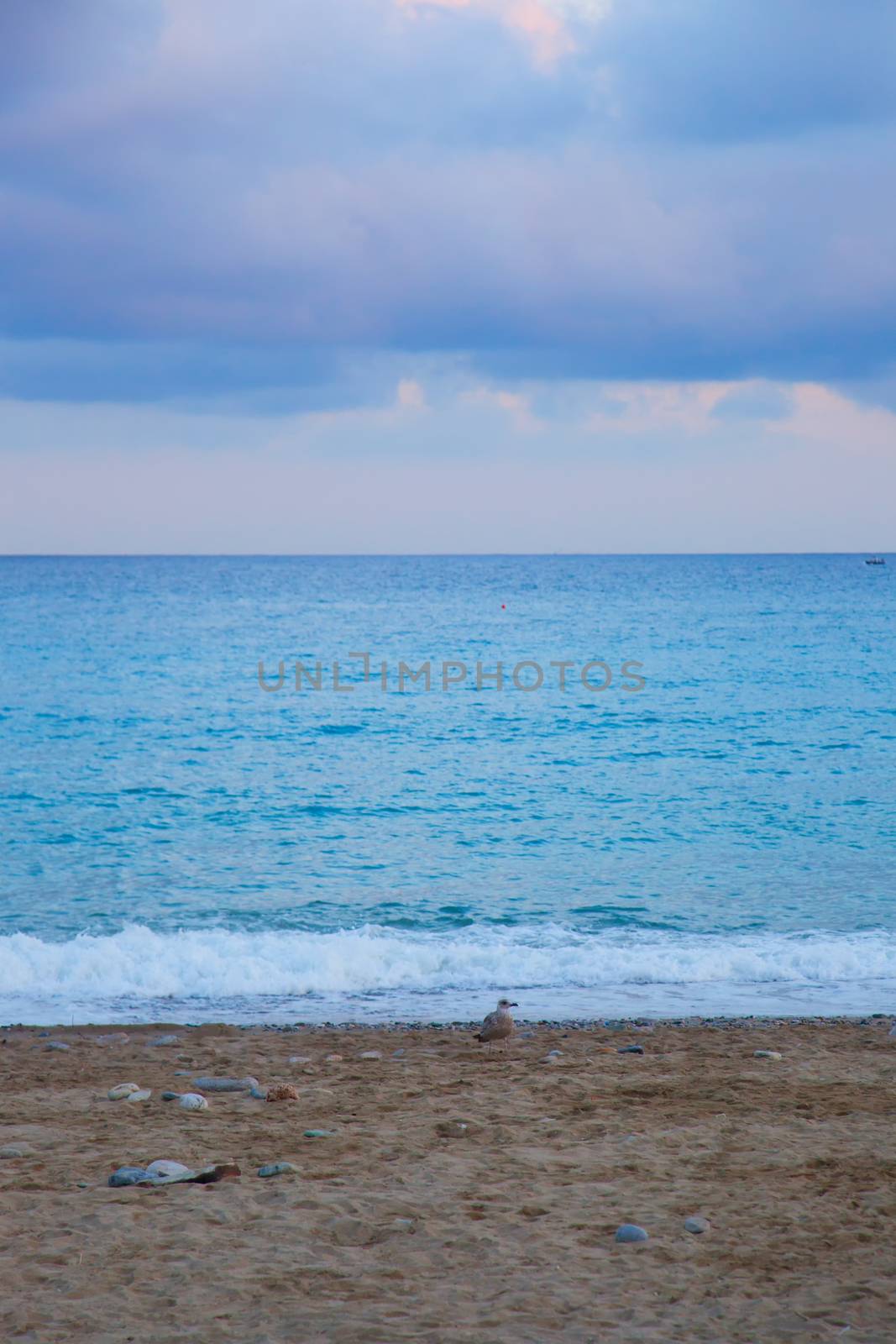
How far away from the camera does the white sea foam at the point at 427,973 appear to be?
555 inches

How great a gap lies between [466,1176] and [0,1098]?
462 centimetres

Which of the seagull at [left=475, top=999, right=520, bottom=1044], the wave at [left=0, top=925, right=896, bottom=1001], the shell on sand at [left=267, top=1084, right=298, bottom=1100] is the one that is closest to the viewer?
the shell on sand at [left=267, top=1084, right=298, bottom=1100]

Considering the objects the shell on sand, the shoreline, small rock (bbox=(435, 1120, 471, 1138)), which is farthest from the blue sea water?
small rock (bbox=(435, 1120, 471, 1138))

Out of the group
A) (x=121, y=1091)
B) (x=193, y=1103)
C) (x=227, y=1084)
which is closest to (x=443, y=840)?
(x=227, y=1084)

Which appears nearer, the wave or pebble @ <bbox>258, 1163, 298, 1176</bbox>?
pebble @ <bbox>258, 1163, 298, 1176</bbox>

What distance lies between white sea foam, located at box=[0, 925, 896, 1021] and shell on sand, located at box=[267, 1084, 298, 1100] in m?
3.76

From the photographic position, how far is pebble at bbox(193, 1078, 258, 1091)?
10273 mm

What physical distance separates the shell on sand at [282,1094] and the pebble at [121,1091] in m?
1.25

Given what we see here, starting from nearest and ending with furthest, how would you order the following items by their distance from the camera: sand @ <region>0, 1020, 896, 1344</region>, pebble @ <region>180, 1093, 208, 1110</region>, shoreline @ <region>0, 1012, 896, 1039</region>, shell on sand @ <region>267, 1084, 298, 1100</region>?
sand @ <region>0, 1020, 896, 1344</region>
pebble @ <region>180, 1093, 208, 1110</region>
shell on sand @ <region>267, 1084, 298, 1100</region>
shoreline @ <region>0, 1012, 896, 1039</region>

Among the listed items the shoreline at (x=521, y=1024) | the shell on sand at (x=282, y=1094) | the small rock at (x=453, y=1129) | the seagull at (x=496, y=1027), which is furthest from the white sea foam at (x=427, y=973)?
the small rock at (x=453, y=1129)

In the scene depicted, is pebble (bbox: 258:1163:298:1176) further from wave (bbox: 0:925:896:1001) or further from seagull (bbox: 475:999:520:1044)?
wave (bbox: 0:925:896:1001)

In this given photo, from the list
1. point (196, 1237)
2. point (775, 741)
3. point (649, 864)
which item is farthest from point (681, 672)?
point (196, 1237)

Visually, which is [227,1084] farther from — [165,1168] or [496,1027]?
[496,1027]

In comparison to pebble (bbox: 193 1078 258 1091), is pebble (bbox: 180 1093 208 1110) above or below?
above
